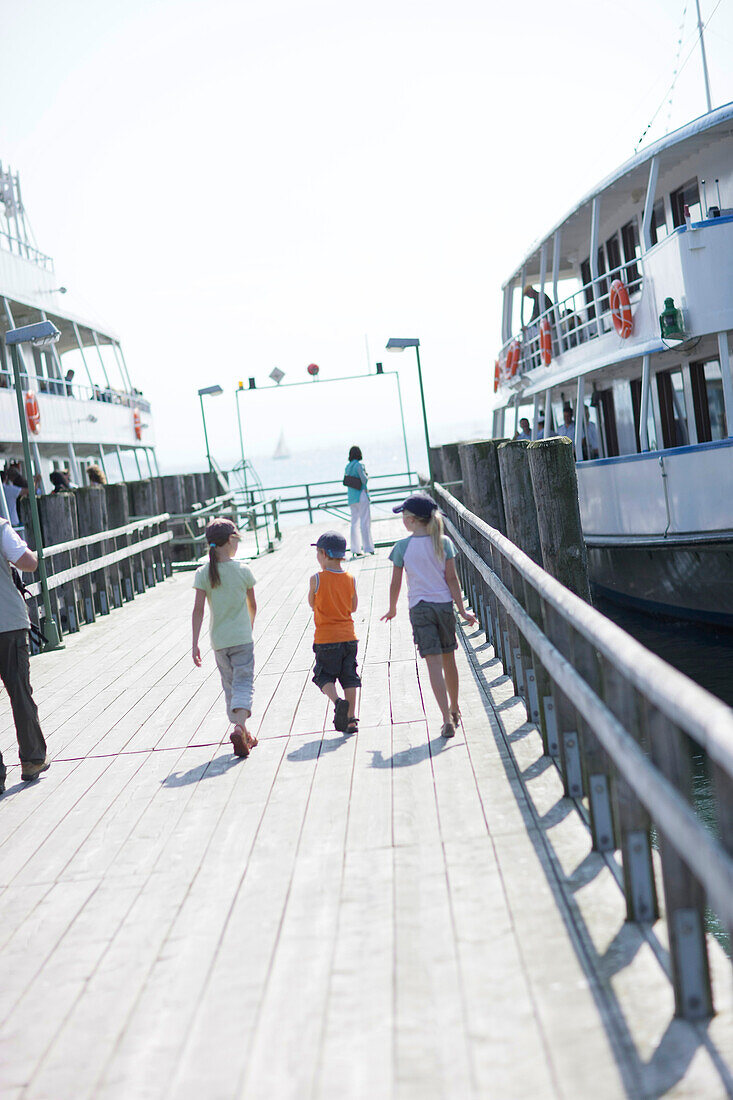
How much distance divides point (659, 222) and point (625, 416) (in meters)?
3.37

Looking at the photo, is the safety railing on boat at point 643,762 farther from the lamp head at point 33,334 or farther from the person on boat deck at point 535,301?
the person on boat deck at point 535,301

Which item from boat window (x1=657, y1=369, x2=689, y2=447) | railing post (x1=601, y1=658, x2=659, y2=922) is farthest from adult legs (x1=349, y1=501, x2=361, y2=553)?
railing post (x1=601, y1=658, x2=659, y2=922)

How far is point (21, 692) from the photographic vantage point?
634cm

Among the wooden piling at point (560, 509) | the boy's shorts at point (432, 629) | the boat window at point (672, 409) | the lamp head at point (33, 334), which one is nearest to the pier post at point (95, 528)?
the lamp head at point (33, 334)

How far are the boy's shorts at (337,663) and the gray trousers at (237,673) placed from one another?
1.43 ft

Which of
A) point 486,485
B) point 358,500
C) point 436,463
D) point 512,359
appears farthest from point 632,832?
point 512,359

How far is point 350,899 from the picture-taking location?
399 centimetres

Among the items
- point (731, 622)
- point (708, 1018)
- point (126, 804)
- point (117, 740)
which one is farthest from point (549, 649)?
point (731, 622)

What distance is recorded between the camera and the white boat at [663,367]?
11812 mm

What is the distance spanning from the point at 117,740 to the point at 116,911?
2.98 m

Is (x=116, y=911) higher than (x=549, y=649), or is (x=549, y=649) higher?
(x=549, y=649)

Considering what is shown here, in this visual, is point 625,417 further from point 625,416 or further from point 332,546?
point 332,546

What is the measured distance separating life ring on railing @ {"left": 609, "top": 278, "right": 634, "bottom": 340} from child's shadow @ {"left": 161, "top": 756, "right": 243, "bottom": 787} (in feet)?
31.1

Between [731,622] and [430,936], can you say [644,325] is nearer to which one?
[731,622]
